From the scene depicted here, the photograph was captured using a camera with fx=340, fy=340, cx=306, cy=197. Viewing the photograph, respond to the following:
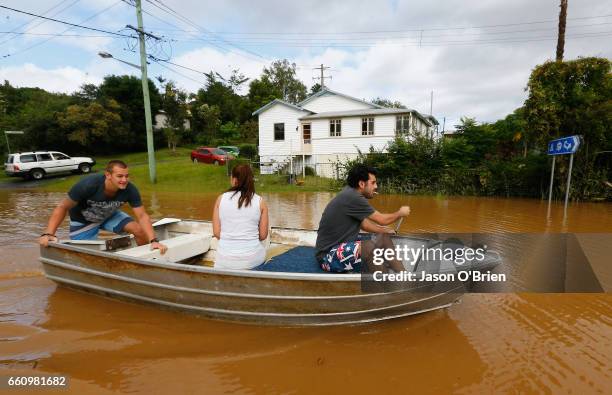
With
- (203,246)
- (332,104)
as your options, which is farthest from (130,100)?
(203,246)

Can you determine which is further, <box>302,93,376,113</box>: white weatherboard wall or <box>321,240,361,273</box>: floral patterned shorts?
<box>302,93,376,113</box>: white weatherboard wall

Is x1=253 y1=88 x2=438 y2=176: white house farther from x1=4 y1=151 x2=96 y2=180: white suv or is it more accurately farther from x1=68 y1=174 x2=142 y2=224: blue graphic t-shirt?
x1=68 y1=174 x2=142 y2=224: blue graphic t-shirt

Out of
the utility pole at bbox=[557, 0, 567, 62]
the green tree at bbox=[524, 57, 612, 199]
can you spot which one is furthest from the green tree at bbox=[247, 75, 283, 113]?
the green tree at bbox=[524, 57, 612, 199]

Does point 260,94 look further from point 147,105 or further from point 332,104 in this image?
point 147,105

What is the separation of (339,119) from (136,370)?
912 inches

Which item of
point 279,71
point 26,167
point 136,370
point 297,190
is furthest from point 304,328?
point 279,71

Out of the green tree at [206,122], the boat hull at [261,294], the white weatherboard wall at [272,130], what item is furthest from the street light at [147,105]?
the green tree at [206,122]

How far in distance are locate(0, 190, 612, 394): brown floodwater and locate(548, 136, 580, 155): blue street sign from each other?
7.15 metres

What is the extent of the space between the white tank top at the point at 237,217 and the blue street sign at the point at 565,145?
11394 millimetres

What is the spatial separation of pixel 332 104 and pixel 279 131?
16.4 feet

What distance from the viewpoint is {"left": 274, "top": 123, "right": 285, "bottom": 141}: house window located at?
26.7m

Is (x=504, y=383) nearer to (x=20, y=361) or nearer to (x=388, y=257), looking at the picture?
(x=388, y=257)

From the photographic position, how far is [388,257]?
3637 mm

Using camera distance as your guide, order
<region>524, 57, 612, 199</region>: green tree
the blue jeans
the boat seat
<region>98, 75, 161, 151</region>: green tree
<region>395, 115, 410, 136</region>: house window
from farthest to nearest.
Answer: <region>98, 75, 161, 151</region>: green tree < <region>395, 115, 410, 136</region>: house window < <region>524, 57, 612, 199</region>: green tree < the blue jeans < the boat seat
